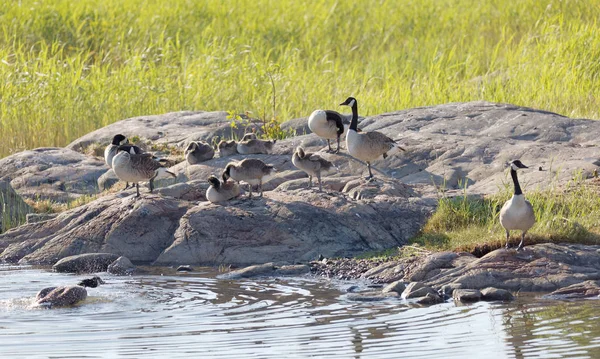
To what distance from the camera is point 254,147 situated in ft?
55.6

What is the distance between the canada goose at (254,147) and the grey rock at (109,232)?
106 inches

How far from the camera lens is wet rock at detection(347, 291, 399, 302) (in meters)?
11.0

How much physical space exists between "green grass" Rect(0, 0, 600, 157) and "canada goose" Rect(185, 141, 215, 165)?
153 inches

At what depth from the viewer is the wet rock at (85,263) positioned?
13.4 metres

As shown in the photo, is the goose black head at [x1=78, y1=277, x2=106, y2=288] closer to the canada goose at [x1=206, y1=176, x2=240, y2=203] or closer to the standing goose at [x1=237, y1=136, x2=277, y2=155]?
the canada goose at [x1=206, y1=176, x2=240, y2=203]

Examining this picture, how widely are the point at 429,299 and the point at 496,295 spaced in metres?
0.73

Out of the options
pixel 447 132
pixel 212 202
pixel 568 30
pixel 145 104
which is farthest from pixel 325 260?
pixel 568 30

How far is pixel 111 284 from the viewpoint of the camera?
12.3m

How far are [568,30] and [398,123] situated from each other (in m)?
8.99

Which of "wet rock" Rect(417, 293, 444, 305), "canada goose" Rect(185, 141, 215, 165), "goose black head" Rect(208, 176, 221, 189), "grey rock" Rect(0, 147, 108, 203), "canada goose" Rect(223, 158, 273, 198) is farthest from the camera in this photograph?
"grey rock" Rect(0, 147, 108, 203)

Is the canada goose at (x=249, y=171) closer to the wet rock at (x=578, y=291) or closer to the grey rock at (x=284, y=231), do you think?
the grey rock at (x=284, y=231)

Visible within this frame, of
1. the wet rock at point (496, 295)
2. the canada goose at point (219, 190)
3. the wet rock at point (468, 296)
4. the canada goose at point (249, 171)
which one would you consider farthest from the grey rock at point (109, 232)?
the wet rock at point (496, 295)

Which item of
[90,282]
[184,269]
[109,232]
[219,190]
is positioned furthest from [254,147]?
[90,282]

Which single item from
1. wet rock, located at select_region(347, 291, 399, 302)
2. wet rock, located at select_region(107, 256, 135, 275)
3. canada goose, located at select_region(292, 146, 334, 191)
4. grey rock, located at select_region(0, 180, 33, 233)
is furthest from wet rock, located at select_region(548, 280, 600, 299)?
grey rock, located at select_region(0, 180, 33, 233)
